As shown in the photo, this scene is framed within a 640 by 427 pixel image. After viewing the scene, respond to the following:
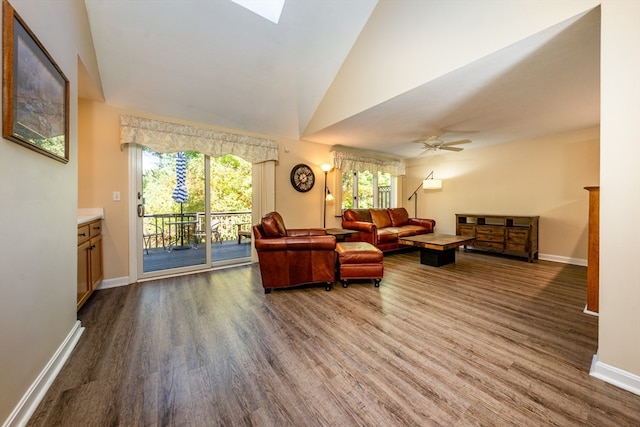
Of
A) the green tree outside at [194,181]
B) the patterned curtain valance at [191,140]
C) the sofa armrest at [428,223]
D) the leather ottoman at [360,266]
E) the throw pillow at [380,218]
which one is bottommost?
the leather ottoman at [360,266]

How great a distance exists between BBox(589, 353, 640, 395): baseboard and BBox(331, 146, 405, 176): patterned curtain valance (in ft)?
14.2

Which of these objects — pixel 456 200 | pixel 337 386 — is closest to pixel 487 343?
pixel 337 386

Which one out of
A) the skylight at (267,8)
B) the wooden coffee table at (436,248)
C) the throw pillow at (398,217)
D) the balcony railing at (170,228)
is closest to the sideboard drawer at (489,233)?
the wooden coffee table at (436,248)

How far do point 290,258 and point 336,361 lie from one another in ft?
4.49

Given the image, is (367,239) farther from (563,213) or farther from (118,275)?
(118,275)

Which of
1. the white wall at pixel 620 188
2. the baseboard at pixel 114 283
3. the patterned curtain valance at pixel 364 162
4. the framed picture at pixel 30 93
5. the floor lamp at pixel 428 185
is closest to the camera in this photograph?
the framed picture at pixel 30 93

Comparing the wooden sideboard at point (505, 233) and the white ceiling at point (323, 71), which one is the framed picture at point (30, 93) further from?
the wooden sideboard at point (505, 233)

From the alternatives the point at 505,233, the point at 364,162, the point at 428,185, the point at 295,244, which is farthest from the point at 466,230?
the point at 295,244

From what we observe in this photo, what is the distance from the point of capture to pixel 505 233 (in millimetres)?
4398

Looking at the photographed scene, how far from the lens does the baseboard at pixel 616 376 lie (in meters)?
1.33

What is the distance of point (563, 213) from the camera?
13.8 ft

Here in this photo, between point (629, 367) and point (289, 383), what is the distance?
1.96 meters

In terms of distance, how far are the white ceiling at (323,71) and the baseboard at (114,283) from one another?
2.25 meters

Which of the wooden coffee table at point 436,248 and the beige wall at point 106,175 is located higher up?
the beige wall at point 106,175
